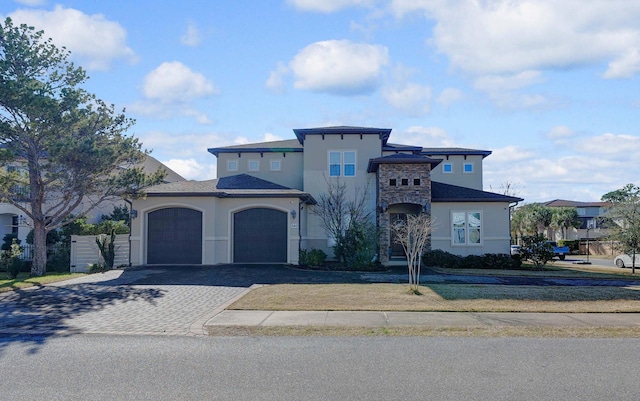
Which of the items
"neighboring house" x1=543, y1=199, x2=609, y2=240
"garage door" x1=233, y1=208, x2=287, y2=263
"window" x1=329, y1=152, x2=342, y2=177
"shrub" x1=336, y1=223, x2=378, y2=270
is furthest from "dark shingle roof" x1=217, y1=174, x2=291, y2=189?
"neighboring house" x1=543, y1=199, x2=609, y2=240

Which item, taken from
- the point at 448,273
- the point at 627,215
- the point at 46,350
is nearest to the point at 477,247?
the point at 448,273

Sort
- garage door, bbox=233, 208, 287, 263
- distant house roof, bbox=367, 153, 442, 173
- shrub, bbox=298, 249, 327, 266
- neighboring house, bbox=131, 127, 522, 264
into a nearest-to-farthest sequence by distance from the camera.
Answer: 1. neighboring house, bbox=131, 127, 522, 264
2. shrub, bbox=298, 249, 327, 266
3. garage door, bbox=233, 208, 287, 263
4. distant house roof, bbox=367, 153, 442, 173

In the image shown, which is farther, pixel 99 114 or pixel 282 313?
pixel 99 114

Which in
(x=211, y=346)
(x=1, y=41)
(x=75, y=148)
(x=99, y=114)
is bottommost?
(x=211, y=346)

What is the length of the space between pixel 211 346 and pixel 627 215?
2295 cm

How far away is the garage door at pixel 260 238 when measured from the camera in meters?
22.4

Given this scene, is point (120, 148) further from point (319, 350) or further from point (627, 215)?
point (627, 215)

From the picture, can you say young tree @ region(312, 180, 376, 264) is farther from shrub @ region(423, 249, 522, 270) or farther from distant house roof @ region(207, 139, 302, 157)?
distant house roof @ region(207, 139, 302, 157)

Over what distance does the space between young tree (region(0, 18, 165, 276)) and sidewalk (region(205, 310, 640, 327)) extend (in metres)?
10.7

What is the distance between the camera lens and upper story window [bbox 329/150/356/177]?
25969 mm

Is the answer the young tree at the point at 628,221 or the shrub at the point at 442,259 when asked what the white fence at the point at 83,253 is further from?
the young tree at the point at 628,221

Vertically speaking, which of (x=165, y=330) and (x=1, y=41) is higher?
(x=1, y=41)

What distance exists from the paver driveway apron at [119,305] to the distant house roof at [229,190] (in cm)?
446

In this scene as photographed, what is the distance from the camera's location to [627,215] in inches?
935
